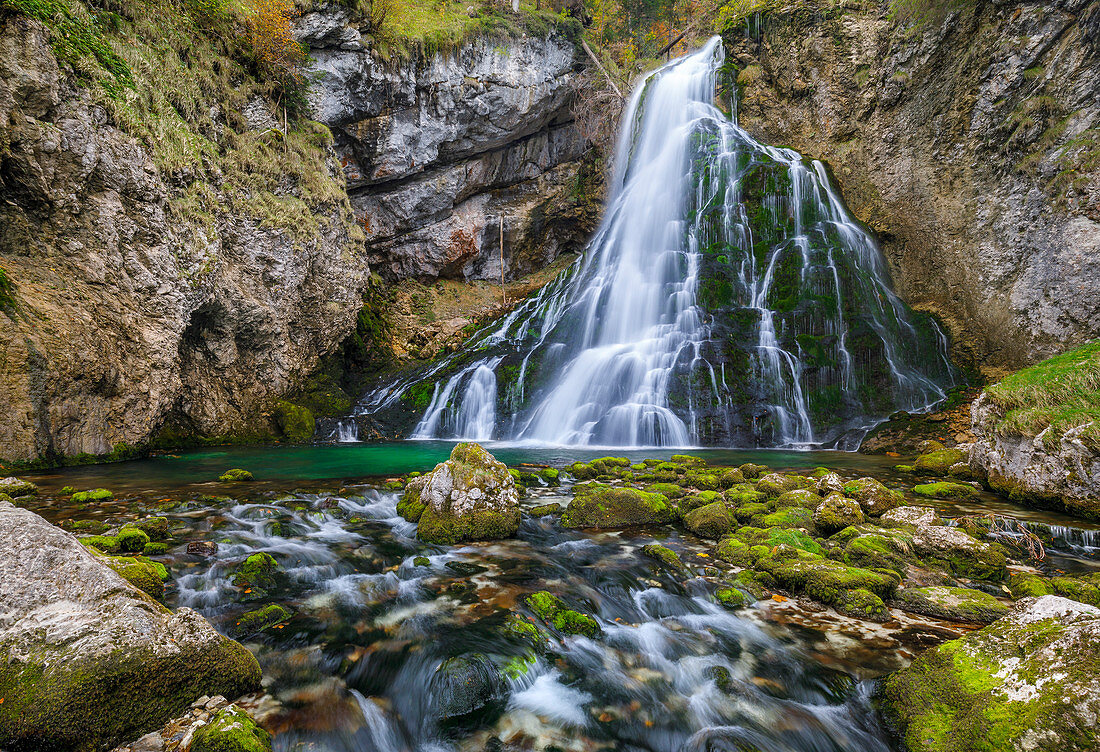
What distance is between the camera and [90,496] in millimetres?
6688

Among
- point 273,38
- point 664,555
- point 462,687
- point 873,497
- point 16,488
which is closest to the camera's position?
point 462,687

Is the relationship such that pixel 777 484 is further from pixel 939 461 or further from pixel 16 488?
pixel 16 488

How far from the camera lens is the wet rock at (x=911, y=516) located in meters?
5.23

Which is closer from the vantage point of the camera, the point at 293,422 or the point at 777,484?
the point at 777,484

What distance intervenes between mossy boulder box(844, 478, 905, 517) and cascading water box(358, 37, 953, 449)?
6.63 meters

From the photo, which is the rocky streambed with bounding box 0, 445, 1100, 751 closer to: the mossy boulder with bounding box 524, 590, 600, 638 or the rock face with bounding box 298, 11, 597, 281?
the mossy boulder with bounding box 524, 590, 600, 638

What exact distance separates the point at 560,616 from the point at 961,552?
393 centimetres

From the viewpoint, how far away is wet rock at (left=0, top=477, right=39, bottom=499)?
645 centimetres

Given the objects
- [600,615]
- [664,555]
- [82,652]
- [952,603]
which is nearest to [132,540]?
[82,652]

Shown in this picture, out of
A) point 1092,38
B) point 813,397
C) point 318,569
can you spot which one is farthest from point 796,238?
point 318,569

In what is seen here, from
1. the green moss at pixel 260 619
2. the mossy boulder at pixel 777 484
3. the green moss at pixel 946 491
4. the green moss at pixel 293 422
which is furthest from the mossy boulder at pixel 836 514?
the green moss at pixel 293 422

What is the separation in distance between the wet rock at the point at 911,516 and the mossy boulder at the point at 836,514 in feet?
0.94

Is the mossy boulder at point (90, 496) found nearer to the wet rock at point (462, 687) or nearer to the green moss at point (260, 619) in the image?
the green moss at point (260, 619)

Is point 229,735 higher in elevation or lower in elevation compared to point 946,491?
lower
